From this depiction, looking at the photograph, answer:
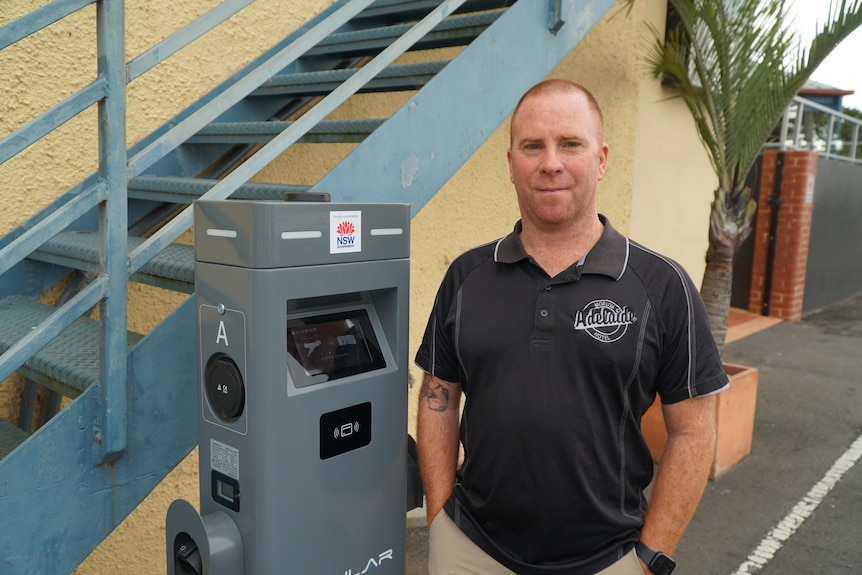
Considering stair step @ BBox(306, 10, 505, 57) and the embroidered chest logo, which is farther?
stair step @ BBox(306, 10, 505, 57)

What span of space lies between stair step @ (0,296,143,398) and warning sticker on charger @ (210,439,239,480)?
0.47 meters

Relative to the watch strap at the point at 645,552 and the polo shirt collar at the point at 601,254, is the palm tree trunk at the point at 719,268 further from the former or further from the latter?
the watch strap at the point at 645,552

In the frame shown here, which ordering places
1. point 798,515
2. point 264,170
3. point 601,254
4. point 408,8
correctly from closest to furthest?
point 601,254
point 408,8
point 264,170
point 798,515

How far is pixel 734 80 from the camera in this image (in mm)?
4562

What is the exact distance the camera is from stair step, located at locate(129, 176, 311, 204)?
8.03 ft

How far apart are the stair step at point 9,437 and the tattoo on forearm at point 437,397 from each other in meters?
1.27

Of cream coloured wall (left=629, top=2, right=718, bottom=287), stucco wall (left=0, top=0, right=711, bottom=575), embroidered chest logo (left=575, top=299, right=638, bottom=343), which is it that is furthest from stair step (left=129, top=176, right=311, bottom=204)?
cream coloured wall (left=629, top=2, right=718, bottom=287)

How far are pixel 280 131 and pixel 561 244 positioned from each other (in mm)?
1186

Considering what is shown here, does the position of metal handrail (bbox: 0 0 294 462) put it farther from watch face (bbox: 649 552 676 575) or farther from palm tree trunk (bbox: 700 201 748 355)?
palm tree trunk (bbox: 700 201 748 355)

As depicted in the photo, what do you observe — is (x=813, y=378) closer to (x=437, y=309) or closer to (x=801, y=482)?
(x=801, y=482)

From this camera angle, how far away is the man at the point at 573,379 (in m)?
1.79

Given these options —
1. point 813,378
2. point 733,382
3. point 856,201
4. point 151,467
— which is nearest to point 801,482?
point 733,382

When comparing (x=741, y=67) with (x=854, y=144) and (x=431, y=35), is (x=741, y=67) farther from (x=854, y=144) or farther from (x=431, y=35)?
(x=854, y=144)

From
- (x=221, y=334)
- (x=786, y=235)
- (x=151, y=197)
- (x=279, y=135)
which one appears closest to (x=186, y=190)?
(x=151, y=197)
